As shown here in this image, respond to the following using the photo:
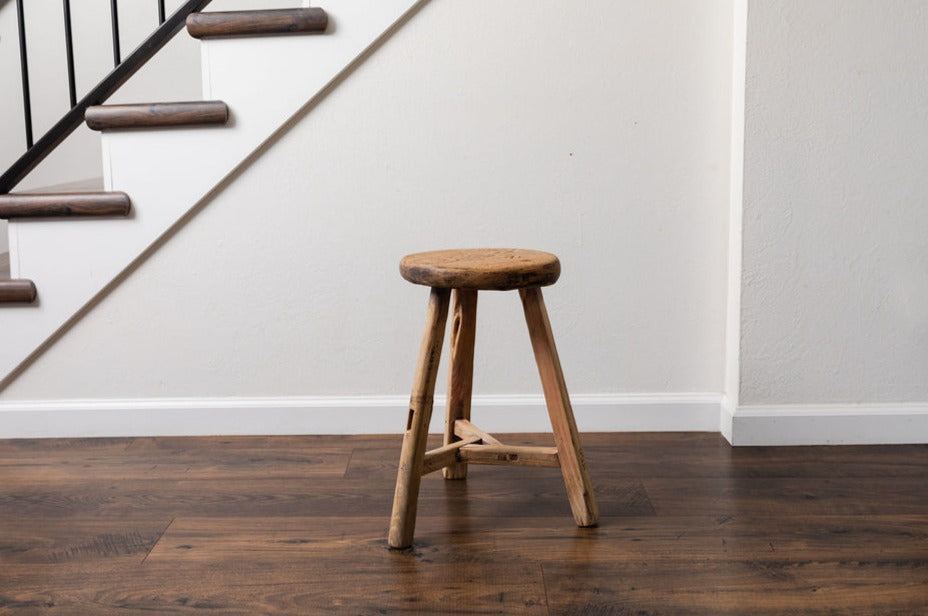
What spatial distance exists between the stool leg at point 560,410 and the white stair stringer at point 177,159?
806mm

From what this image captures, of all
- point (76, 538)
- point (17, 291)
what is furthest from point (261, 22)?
point (76, 538)

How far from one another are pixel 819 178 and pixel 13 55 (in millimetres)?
2298

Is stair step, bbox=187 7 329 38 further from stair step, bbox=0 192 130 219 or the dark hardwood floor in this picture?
the dark hardwood floor

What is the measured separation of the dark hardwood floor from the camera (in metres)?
1.57

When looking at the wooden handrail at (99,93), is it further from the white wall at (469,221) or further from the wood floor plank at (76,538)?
the wood floor plank at (76,538)

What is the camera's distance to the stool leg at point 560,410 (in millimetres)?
1810

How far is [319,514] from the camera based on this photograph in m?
1.92

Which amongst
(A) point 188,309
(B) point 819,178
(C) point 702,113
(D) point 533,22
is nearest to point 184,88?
(A) point 188,309

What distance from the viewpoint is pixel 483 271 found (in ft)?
5.57

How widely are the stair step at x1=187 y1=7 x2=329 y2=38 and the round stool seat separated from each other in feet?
2.33

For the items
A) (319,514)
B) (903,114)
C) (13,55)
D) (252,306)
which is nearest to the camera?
(319,514)

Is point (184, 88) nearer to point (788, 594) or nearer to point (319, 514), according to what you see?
point (319, 514)

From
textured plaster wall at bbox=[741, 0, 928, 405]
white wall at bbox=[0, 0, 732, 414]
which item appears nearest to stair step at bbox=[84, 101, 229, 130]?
white wall at bbox=[0, 0, 732, 414]

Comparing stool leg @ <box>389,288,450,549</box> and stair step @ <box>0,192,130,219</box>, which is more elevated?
stair step @ <box>0,192,130,219</box>
